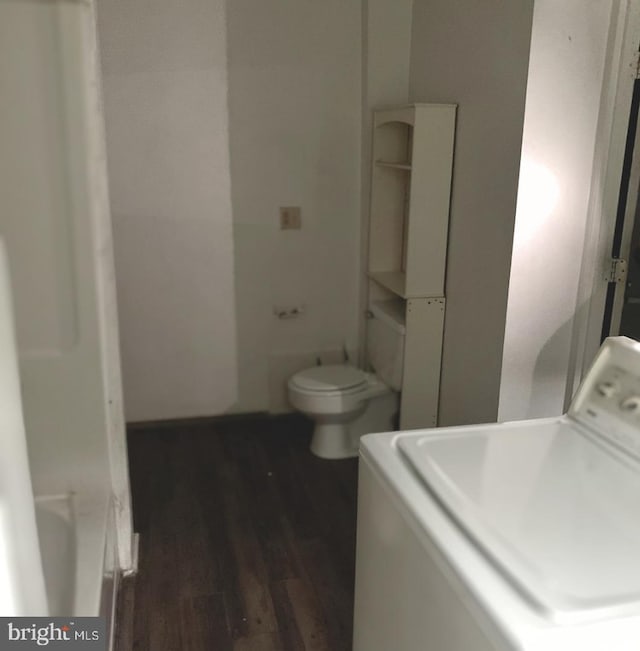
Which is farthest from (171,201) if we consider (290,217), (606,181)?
(606,181)

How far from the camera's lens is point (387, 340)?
3.17m

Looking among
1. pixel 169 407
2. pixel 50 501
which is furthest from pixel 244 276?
pixel 50 501

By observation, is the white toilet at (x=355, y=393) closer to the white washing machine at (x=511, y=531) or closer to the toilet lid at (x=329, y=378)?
the toilet lid at (x=329, y=378)

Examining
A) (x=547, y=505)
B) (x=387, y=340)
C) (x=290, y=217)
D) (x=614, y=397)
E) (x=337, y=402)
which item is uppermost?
(x=290, y=217)

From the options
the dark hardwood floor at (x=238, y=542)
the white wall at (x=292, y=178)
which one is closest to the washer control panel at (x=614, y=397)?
the dark hardwood floor at (x=238, y=542)

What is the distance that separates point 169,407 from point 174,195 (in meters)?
1.10

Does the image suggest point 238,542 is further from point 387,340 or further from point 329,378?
point 387,340

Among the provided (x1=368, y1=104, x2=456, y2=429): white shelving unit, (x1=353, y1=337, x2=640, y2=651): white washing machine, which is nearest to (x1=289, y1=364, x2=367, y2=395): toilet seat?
(x1=368, y1=104, x2=456, y2=429): white shelving unit

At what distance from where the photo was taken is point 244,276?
349 centimetres

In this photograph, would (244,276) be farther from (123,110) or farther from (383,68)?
(383,68)

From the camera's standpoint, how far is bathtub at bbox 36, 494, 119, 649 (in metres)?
1.70

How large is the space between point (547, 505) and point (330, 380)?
1.84 metres

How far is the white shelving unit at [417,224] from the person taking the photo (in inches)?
108

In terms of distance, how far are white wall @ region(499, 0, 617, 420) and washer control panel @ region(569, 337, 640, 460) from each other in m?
0.61
